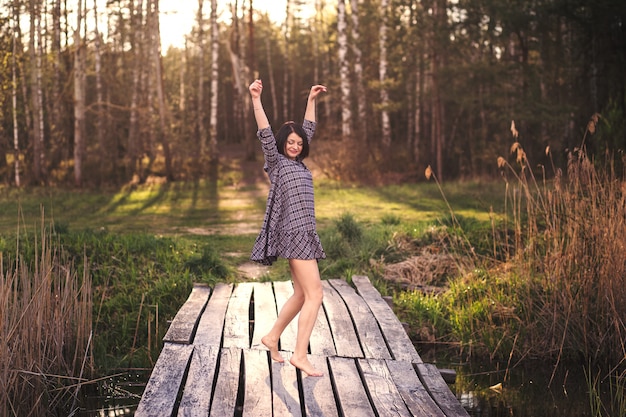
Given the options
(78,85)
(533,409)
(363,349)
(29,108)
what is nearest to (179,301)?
(363,349)

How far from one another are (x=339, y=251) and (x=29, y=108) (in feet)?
60.1

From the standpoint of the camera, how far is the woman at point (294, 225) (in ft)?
15.8

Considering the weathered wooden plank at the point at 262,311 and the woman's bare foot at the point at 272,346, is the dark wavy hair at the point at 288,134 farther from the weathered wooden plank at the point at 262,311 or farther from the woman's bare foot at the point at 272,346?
the weathered wooden plank at the point at 262,311

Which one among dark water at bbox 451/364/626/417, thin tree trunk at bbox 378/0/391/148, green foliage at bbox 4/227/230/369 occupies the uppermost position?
thin tree trunk at bbox 378/0/391/148

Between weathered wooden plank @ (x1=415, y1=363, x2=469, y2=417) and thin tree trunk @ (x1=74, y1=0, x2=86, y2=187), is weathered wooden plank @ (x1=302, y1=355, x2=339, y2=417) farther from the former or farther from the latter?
thin tree trunk @ (x1=74, y1=0, x2=86, y2=187)

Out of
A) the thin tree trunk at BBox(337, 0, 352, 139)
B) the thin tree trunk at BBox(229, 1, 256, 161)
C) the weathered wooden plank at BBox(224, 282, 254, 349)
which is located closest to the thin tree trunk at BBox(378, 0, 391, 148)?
the thin tree trunk at BBox(337, 0, 352, 139)

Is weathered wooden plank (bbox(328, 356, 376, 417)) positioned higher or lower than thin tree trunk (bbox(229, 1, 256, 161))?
lower

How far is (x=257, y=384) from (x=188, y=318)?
5.60 ft

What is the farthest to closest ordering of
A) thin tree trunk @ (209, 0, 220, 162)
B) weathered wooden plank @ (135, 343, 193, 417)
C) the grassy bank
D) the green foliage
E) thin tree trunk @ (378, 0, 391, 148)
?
thin tree trunk @ (209, 0, 220, 162) → thin tree trunk @ (378, 0, 391, 148) → the green foliage → the grassy bank → weathered wooden plank @ (135, 343, 193, 417)

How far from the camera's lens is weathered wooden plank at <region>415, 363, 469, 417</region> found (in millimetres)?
4211

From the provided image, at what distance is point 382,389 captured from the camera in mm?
4523

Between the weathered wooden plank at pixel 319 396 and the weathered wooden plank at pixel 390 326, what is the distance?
2.02 feet

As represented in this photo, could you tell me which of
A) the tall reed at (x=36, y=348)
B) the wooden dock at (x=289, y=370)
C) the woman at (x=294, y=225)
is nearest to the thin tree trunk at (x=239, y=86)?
the wooden dock at (x=289, y=370)

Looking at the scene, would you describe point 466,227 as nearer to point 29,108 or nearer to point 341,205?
point 341,205
